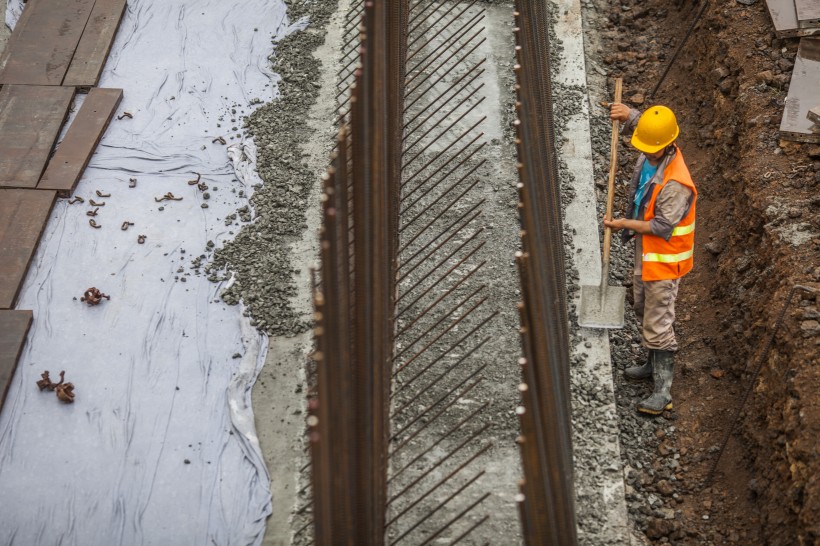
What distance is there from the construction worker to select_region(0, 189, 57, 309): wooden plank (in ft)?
16.5

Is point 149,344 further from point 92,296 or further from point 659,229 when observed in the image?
point 659,229

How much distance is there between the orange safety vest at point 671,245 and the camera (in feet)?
22.3

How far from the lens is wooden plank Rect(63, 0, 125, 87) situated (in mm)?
9703

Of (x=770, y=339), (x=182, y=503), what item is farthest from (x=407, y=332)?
(x=770, y=339)

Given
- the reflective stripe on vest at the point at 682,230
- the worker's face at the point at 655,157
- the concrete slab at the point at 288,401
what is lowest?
the concrete slab at the point at 288,401

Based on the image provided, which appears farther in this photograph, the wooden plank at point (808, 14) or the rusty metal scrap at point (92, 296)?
the wooden plank at point (808, 14)

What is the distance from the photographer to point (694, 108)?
377 inches

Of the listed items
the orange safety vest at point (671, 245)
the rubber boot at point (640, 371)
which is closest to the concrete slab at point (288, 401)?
the rubber boot at point (640, 371)

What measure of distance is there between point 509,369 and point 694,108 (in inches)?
163

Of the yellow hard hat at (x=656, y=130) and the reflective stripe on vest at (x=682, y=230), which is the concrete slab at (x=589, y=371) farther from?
the yellow hard hat at (x=656, y=130)

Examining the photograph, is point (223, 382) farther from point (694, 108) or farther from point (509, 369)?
point (694, 108)

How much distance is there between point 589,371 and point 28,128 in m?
6.05

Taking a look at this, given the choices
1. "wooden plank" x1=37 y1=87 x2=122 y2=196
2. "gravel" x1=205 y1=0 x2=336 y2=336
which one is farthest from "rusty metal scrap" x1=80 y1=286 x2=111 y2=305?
"wooden plank" x1=37 y1=87 x2=122 y2=196

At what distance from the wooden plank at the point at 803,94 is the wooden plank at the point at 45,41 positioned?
730 cm
